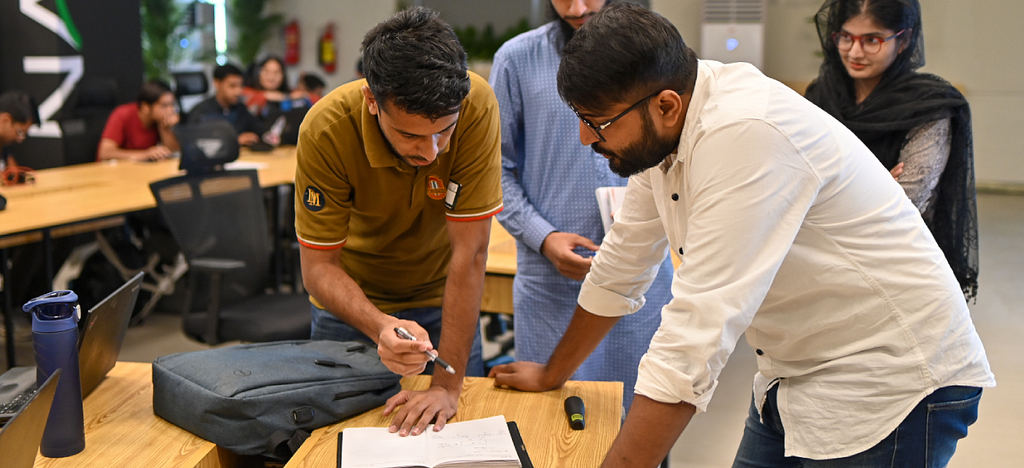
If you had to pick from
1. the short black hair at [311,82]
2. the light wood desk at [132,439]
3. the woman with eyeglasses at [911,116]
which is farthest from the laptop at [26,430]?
the short black hair at [311,82]

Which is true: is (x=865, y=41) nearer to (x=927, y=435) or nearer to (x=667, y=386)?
(x=927, y=435)

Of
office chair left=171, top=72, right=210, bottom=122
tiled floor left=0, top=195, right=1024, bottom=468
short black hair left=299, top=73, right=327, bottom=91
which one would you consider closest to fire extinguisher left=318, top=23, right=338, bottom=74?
short black hair left=299, top=73, right=327, bottom=91

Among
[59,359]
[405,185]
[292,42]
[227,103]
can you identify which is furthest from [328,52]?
[59,359]

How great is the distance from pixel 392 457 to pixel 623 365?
946mm

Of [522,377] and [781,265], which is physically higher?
[781,265]

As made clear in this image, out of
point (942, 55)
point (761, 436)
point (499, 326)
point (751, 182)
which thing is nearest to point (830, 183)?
point (751, 182)

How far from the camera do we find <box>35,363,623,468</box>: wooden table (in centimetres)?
138

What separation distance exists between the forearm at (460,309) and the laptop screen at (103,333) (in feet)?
2.02

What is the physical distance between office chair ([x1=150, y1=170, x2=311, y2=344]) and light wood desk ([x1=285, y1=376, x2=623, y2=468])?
1387 mm

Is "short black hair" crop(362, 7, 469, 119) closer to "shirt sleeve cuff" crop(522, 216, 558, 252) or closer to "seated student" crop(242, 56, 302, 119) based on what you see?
"shirt sleeve cuff" crop(522, 216, 558, 252)

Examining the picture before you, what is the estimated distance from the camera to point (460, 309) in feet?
5.53

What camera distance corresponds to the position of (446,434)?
146 cm

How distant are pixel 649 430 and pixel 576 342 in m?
0.49

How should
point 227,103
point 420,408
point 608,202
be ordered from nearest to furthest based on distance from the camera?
point 420,408, point 608,202, point 227,103
